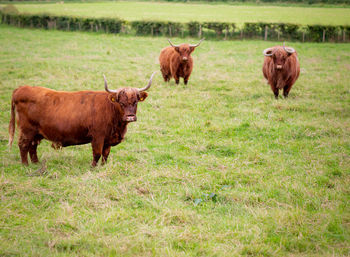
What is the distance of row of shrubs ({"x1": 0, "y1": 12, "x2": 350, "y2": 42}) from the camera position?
24147 mm

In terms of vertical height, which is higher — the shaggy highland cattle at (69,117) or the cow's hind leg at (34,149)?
the shaggy highland cattle at (69,117)

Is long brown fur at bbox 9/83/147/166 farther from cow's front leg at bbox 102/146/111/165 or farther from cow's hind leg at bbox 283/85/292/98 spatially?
cow's hind leg at bbox 283/85/292/98

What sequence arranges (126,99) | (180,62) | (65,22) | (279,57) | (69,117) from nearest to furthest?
(126,99) < (69,117) < (279,57) < (180,62) < (65,22)

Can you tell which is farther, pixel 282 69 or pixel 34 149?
pixel 282 69

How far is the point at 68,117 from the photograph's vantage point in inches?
232

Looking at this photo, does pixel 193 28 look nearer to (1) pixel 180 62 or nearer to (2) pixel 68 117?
(1) pixel 180 62

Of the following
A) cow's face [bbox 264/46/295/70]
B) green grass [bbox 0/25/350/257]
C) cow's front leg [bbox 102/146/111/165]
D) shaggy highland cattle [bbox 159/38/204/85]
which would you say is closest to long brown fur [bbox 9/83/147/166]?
cow's front leg [bbox 102/146/111/165]

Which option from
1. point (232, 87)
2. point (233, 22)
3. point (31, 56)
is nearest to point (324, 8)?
point (233, 22)

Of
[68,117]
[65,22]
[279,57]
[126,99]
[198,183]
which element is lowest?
[198,183]

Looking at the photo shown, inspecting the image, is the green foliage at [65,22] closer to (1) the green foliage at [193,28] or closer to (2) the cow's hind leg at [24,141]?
(1) the green foliage at [193,28]

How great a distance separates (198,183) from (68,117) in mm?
2230

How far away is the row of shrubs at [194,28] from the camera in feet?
79.2

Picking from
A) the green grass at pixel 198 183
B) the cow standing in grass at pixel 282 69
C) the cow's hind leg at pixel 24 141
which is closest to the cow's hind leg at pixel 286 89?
the cow standing in grass at pixel 282 69

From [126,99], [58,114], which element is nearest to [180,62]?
[126,99]
